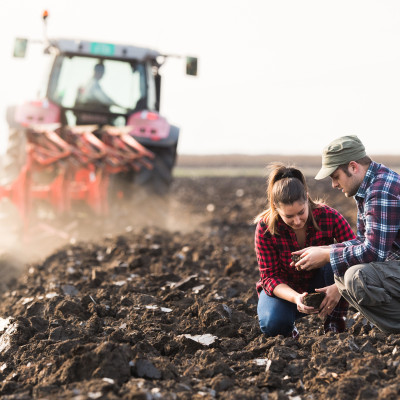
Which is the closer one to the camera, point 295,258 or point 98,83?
point 295,258

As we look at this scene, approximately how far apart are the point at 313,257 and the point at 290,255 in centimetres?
29

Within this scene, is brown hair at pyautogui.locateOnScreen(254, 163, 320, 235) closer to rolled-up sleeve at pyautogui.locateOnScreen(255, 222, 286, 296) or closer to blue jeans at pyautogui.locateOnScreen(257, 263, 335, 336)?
rolled-up sleeve at pyautogui.locateOnScreen(255, 222, 286, 296)

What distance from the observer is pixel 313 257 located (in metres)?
3.53

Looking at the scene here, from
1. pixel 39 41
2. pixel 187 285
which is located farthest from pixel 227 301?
pixel 39 41

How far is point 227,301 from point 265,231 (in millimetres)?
1025

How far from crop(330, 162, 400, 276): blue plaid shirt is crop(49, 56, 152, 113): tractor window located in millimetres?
5716

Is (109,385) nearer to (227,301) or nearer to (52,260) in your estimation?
(227,301)

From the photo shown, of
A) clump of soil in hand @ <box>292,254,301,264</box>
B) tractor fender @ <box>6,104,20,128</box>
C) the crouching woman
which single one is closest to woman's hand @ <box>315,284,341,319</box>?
the crouching woman

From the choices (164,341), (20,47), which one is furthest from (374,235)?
(20,47)

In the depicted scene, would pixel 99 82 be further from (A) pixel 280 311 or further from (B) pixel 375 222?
(B) pixel 375 222

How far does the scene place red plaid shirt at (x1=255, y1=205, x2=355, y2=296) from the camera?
3.80 meters

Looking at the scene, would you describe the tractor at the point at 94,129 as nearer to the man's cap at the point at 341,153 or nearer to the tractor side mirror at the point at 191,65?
the tractor side mirror at the point at 191,65

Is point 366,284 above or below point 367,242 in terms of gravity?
below

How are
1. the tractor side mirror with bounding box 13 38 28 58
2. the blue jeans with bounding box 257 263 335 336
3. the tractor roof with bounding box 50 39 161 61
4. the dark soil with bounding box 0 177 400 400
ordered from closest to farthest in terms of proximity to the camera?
the dark soil with bounding box 0 177 400 400 < the blue jeans with bounding box 257 263 335 336 < the tractor side mirror with bounding box 13 38 28 58 < the tractor roof with bounding box 50 39 161 61
